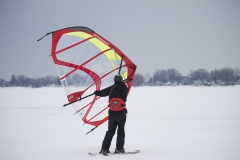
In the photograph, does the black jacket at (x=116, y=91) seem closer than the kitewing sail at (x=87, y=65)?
Yes

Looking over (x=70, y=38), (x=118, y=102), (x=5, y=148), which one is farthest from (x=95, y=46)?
(x=5, y=148)

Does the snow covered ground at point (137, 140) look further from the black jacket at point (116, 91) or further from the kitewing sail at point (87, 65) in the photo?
the black jacket at point (116, 91)

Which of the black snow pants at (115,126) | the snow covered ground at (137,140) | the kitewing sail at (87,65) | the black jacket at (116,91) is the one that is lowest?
the snow covered ground at (137,140)

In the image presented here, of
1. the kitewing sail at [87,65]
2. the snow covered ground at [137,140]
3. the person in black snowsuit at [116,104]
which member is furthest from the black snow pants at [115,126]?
the kitewing sail at [87,65]

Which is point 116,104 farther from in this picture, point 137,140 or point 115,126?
point 137,140

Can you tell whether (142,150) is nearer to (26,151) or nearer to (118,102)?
(118,102)

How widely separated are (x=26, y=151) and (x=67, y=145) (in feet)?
3.18

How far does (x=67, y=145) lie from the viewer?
750 cm

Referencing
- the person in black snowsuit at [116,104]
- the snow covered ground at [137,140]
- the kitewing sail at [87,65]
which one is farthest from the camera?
the kitewing sail at [87,65]

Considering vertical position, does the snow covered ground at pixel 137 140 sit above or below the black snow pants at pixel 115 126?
below

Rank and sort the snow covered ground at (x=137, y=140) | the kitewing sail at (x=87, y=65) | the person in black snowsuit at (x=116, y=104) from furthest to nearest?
the kitewing sail at (x=87, y=65) → the snow covered ground at (x=137, y=140) → the person in black snowsuit at (x=116, y=104)

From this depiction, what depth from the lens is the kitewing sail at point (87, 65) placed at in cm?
664

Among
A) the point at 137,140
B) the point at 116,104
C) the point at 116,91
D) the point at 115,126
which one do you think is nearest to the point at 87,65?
the point at 116,91

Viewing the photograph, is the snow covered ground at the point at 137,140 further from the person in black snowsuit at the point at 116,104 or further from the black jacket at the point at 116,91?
the black jacket at the point at 116,91
